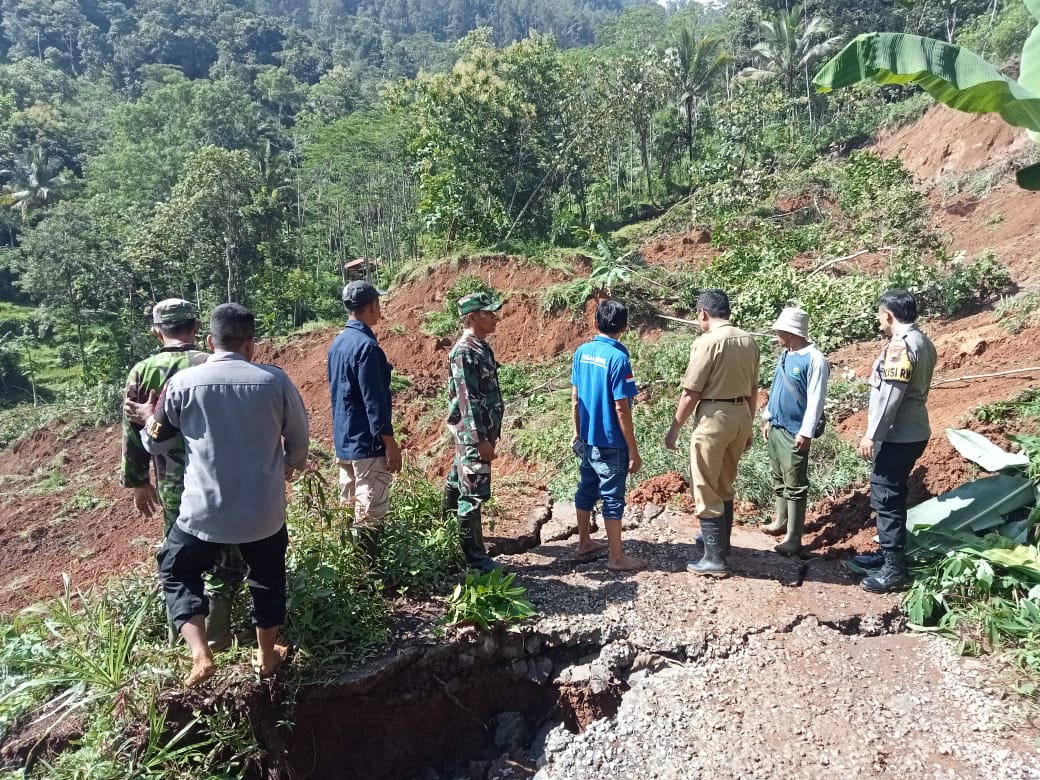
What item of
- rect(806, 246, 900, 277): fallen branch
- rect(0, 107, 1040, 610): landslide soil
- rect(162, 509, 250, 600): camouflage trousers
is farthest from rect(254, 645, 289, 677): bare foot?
rect(806, 246, 900, 277): fallen branch

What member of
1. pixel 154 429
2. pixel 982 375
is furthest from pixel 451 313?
pixel 154 429

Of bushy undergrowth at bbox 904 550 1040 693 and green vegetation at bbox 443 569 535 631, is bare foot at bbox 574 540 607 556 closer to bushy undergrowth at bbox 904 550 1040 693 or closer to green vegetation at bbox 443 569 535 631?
green vegetation at bbox 443 569 535 631

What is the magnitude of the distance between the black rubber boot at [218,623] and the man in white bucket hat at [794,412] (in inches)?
137

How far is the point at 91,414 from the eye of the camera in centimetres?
1727

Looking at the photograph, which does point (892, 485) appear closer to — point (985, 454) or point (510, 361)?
point (985, 454)

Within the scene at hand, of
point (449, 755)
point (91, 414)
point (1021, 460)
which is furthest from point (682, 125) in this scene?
point (449, 755)

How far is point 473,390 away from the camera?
389 centimetres

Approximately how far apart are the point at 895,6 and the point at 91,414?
116ft

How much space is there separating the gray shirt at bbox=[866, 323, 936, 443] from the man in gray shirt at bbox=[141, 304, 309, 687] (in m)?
3.12

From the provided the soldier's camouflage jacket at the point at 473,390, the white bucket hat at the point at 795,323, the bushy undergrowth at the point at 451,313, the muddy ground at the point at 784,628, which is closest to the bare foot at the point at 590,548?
the muddy ground at the point at 784,628

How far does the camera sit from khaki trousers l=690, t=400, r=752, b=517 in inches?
159

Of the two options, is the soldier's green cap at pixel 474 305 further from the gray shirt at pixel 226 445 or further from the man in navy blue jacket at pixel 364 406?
the gray shirt at pixel 226 445

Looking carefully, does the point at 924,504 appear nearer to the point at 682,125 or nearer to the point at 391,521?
the point at 391,521

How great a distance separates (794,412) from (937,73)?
2.12 meters
